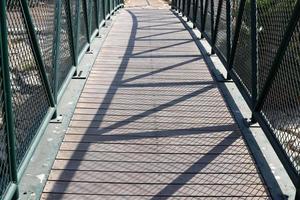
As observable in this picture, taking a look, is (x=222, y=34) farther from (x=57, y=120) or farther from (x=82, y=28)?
(x=57, y=120)

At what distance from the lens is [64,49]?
3955 millimetres

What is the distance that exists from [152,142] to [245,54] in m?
1.23

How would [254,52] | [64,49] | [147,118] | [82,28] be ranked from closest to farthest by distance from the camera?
[254,52], [147,118], [64,49], [82,28]

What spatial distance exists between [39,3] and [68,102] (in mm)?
1269

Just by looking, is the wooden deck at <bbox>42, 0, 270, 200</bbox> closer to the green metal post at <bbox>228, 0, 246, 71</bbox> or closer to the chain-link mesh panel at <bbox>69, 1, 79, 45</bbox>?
the green metal post at <bbox>228, 0, 246, 71</bbox>

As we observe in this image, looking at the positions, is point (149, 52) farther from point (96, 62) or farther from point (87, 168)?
point (87, 168)

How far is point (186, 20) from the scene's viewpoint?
9.34 metres

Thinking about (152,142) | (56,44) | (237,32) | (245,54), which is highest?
(56,44)

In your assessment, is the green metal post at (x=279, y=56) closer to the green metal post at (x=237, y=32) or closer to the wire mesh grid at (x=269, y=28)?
the wire mesh grid at (x=269, y=28)

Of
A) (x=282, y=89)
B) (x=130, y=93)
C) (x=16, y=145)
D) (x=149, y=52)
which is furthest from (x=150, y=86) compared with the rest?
(x=16, y=145)

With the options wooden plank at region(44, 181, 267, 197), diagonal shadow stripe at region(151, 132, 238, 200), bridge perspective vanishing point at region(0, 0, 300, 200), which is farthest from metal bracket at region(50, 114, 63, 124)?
diagonal shadow stripe at region(151, 132, 238, 200)

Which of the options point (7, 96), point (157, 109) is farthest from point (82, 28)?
point (7, 96)

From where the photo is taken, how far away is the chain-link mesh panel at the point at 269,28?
112 inches

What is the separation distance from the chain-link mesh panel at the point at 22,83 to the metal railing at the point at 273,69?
1.48 metres
